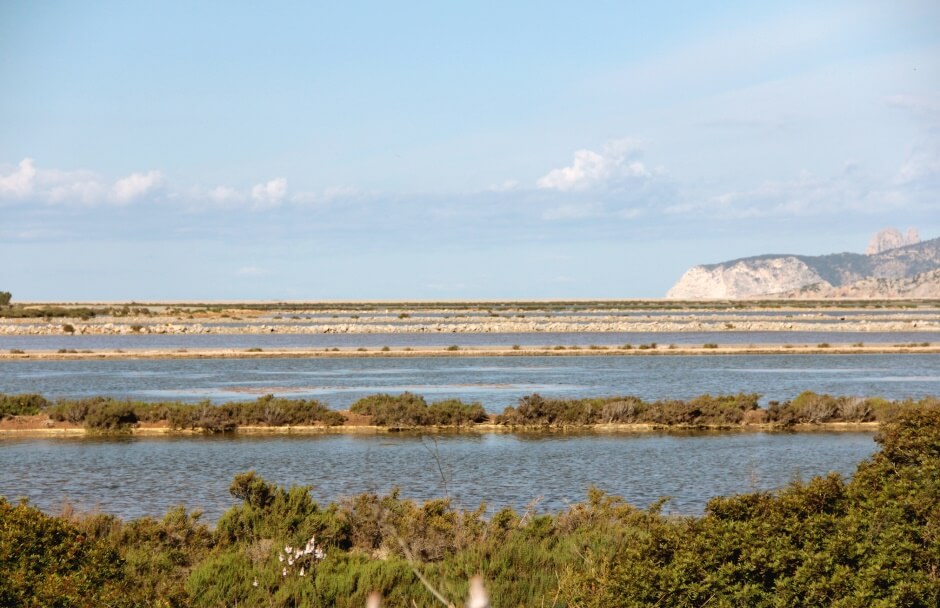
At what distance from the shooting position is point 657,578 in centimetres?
933

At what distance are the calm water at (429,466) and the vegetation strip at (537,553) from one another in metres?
3.88

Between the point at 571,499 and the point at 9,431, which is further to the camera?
the point at 9,431

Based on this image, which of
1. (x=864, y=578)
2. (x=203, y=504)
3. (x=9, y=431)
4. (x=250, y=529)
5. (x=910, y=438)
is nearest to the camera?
(x=864, y=578)

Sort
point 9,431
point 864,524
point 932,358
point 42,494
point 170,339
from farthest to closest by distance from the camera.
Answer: point 170,339
point 932,358
point 9,431
point 42,494
point 864,524

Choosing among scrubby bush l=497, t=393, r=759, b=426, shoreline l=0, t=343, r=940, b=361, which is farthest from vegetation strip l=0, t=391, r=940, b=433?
shoreline l=0, t=343, r=940, b=361

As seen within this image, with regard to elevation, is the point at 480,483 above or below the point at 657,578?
below

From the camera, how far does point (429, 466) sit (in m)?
24.8

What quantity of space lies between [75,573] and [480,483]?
533 inches

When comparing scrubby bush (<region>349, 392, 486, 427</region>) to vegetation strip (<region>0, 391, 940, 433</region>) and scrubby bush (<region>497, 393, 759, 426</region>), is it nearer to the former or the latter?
vegetation strip (<region>0, 391, 940, 433</region>)

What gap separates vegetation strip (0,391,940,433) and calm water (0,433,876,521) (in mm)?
1548

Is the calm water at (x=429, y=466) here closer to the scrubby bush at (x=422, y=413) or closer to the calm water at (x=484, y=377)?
the scrubby bush at (x=422, y=413)

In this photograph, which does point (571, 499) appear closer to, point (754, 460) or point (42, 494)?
point (754, 460)

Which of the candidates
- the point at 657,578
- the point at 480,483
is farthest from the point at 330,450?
the point at 657,578

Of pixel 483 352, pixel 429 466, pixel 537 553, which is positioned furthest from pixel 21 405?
pixel 483 352
